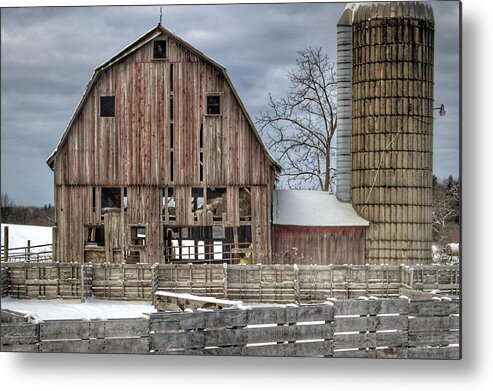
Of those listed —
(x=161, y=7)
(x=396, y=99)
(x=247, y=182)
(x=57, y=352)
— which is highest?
(x=161, y=7)

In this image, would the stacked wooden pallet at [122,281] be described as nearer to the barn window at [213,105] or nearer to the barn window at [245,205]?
the barn window at [245,205]

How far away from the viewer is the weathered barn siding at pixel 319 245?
1050cm

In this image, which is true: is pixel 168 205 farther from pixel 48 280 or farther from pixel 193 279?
pixel 48 280

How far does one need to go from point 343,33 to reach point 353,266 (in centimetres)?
254

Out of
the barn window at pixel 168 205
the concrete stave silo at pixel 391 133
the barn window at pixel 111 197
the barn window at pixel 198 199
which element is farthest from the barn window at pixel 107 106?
the concrete stave silo at pixel 391 133

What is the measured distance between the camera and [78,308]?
10.2m

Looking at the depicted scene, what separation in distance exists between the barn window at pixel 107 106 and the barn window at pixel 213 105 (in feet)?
3.57

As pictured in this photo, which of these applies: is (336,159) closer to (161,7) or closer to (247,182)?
(247,182)

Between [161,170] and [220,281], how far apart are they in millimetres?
1487

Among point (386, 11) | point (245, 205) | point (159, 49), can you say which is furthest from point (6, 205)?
point (386, 11)

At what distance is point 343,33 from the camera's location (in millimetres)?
10195

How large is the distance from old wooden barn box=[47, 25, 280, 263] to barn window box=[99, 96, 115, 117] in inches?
0.5

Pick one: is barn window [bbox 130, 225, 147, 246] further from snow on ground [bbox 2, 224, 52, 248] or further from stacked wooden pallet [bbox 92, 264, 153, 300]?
snow on ground [bbox 2, 224, 52, 248]

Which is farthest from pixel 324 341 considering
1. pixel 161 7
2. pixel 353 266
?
pixel 161 7
